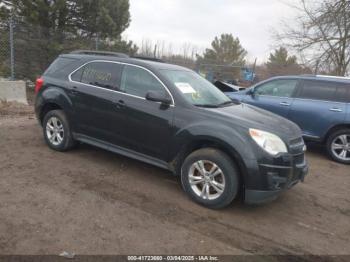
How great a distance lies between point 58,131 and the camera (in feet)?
19.9

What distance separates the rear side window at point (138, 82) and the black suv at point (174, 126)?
0.02m

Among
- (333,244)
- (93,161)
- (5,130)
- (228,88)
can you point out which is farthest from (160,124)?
(228,88)

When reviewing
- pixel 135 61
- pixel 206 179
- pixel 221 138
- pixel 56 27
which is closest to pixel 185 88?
pixel 135 61

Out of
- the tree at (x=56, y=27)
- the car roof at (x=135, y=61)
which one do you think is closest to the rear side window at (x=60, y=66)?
the car roof at (x=135, y=61)

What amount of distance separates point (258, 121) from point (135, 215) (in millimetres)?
1991

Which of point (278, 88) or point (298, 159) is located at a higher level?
point (278, 88)

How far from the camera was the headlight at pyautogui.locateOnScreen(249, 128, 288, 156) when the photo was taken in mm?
4195

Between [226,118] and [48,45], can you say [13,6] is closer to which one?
[48,45]

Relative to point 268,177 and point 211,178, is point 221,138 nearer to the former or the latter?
point 211,178

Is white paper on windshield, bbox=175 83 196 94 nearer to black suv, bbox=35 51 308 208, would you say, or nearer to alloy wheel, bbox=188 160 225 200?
black suv, bbox=35 51 308 208

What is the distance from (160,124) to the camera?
4805mm

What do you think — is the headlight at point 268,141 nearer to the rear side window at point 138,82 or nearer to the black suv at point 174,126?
the black suv at point 174,126

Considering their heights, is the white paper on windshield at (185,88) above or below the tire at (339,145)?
→ above

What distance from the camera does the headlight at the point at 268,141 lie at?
4195 millimetres
